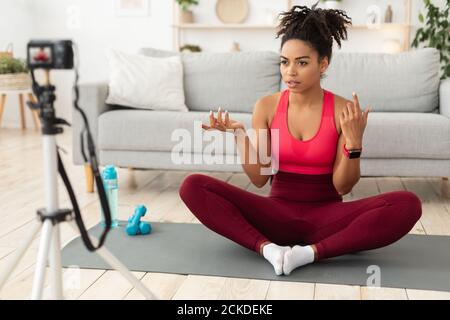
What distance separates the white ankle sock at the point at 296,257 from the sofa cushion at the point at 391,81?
158 cm

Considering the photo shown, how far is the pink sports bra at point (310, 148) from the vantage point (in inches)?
84.1

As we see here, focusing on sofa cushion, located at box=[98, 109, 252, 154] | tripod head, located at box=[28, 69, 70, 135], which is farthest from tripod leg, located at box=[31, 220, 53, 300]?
sofa cushion, located at box=[98, 109, 252, 154]

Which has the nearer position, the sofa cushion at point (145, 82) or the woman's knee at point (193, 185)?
the woman's knee at point (193, 185)

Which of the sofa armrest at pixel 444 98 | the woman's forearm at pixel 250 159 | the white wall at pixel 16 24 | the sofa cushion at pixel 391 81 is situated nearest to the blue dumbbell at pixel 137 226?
the woman's forearm at pixel 250 159

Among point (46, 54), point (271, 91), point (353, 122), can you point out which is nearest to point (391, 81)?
point (271, 91)

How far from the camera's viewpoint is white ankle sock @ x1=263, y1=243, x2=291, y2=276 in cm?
197

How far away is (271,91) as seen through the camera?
11.6 feet

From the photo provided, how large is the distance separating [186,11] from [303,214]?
3764 millimetres

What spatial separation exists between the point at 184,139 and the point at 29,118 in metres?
3.23

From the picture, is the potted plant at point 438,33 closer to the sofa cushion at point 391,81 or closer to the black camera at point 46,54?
the sofa cushion at point 391,81

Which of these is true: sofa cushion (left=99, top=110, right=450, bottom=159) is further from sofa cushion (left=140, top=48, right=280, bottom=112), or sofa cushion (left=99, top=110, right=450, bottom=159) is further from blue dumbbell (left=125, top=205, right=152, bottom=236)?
blue dumbbell (left=125, top=205, right=152, bottom=236)

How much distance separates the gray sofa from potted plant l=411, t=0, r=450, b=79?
1653 millimetres

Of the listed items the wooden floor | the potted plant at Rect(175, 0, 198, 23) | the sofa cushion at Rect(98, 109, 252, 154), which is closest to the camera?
the wooden floor

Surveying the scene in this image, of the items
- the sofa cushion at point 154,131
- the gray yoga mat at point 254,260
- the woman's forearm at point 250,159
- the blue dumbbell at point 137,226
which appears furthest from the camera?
the sofa cushion at point 154,131
